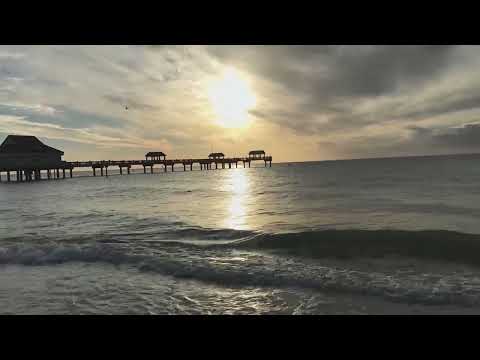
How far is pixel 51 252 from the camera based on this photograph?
28.3 ft

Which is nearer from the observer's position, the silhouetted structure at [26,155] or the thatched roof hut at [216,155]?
the silhouetted structure at [26,155]

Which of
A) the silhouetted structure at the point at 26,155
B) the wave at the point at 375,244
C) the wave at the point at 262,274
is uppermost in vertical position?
the silhouetted structure at the point at 26,155

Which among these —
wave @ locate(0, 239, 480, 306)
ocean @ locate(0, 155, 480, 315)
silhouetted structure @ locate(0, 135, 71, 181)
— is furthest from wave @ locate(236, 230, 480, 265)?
silhouetted structure @ locate(0, 135, 71, 181)

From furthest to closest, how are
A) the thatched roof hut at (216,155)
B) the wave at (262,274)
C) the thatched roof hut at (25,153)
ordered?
1. the thatched roof hut at (216,155)
2. the thatched roof hut at (25,153)
3. the wave at (262,274)

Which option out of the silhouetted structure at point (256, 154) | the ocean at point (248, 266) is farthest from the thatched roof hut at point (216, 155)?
the ocean at point (248, 266)

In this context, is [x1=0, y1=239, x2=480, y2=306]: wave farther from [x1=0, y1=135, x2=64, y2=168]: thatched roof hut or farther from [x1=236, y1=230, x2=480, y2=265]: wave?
[x1=0, y1=135, x2=64, y2=168]: thatched roof hut

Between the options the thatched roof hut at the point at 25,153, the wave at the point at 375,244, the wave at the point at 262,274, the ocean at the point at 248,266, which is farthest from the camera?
the thatched roof hut at the point at 25,153

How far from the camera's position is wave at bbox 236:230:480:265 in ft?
27.9

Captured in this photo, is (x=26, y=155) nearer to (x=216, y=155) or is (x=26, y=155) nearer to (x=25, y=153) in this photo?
(x=25, y=153)

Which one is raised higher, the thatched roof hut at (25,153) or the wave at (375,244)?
the thatched roof hut at (25,153)

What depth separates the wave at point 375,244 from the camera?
8516mm

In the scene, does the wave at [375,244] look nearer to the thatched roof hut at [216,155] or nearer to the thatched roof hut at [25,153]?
the thatched roof hut at [25,153]
